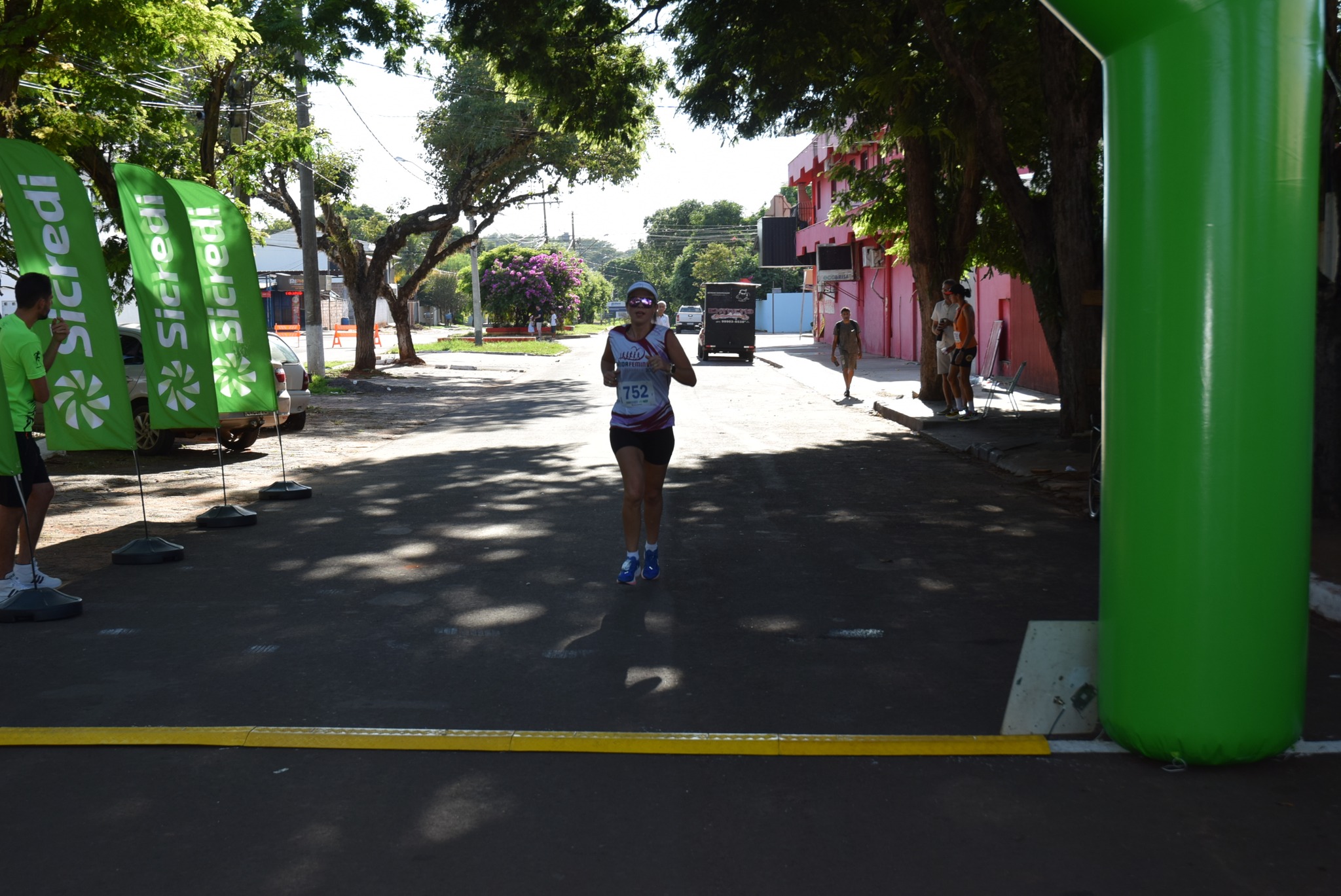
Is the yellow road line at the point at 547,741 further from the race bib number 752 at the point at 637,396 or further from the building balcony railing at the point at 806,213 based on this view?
the building balcony railing at the point at 806,213

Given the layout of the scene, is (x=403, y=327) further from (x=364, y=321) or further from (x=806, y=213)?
(x=806, y=213)

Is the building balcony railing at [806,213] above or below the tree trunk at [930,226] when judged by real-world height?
above

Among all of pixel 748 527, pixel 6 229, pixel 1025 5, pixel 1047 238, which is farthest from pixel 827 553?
pixel 6 229

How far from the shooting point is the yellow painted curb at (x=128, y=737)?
464 centimetres

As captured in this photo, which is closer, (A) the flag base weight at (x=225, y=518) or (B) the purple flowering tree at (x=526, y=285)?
(A) the flag base weight at (x=225, y=518)

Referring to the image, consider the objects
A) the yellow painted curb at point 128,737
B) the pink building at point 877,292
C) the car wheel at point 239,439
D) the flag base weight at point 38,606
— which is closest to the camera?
the yellow painted curb at point 128,737

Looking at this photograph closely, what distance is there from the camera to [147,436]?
1454cm

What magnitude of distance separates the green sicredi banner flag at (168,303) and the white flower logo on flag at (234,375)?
908 mm

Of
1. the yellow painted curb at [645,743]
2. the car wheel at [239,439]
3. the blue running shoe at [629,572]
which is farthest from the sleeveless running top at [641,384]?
the car wheel at [239,439]

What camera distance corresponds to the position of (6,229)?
14.3 metres

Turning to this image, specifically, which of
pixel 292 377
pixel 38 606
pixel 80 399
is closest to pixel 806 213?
pixel 292 377

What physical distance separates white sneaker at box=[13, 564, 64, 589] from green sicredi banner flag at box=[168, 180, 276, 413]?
10.1 ft

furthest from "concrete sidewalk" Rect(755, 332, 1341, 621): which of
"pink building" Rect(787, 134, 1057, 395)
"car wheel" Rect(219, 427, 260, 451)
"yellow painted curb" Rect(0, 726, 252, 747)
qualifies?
"car wheel" Rect(219, 427, 260, 451)

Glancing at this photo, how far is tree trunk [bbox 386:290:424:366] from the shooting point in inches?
1334
